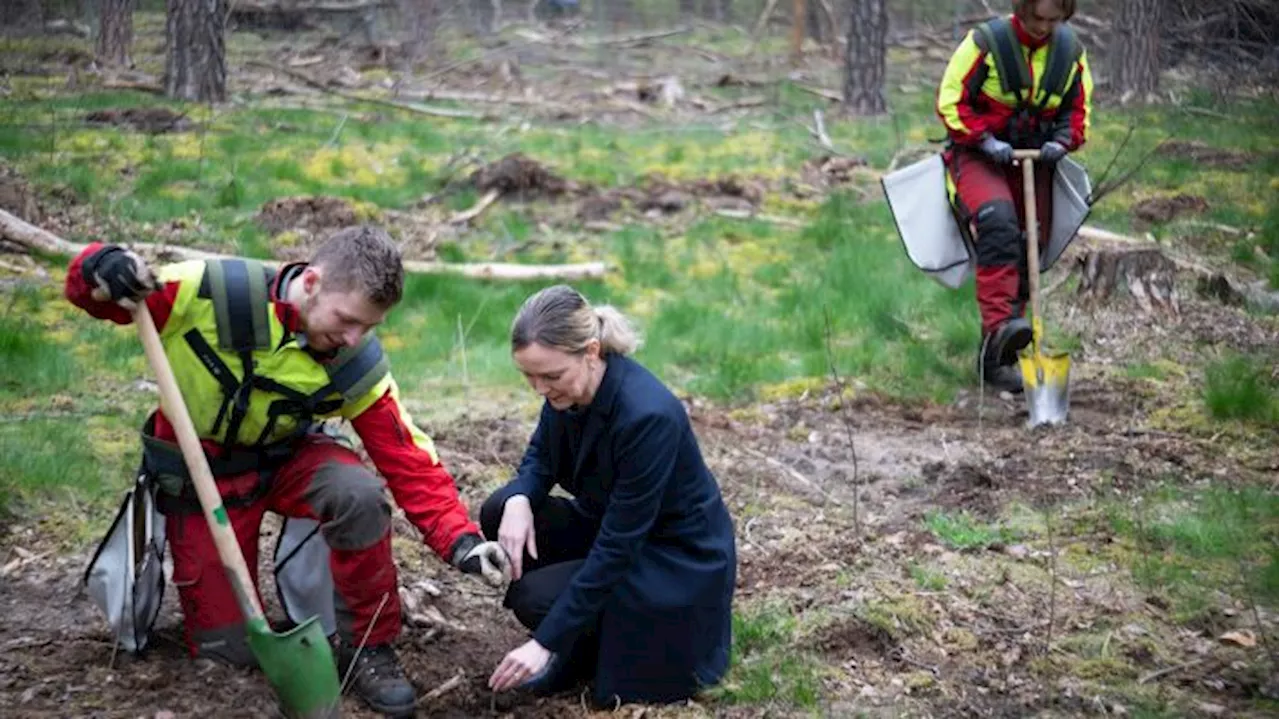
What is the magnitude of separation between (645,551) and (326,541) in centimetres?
95

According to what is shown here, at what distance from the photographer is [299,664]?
382 centimetres

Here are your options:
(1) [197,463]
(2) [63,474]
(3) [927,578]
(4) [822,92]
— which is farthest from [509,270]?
(4) [822,92]

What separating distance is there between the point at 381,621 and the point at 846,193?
796 cm

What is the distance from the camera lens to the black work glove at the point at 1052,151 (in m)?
7.07

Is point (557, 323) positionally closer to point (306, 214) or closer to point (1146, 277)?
point (1146, 277)

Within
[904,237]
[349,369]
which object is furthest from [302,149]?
[349,369]

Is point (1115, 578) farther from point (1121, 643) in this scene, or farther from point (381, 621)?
point (381, 621)

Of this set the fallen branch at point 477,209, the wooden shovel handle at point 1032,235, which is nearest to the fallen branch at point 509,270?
the fallen branch at point 477,209

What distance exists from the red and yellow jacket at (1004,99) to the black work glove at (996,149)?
40 millimetres

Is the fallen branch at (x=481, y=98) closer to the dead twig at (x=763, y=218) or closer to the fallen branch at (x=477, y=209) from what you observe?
the fallen branch at (x=477, y=209)

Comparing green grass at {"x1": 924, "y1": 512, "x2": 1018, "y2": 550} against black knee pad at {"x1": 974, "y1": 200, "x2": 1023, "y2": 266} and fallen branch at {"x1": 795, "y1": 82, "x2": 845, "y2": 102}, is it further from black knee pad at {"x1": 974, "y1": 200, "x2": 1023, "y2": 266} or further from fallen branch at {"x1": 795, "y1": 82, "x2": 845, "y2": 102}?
fallen branch at {"x1": 795, "y1": 82, "x2": 845, "y2": 102}

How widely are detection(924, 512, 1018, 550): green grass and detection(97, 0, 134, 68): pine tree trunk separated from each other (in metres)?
10.8

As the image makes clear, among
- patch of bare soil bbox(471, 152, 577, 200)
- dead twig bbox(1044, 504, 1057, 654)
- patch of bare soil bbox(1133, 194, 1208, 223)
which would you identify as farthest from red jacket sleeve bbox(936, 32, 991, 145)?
patch of bare soil bbox(471, 152, 577, 200)

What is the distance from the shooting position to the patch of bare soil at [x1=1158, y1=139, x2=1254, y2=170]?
12159 millimetres
